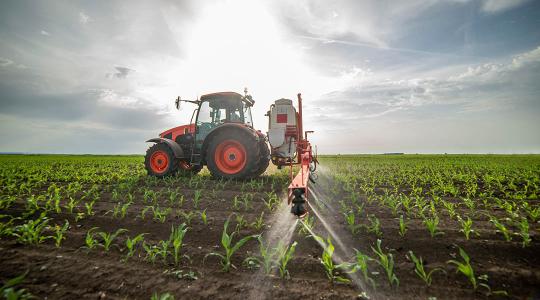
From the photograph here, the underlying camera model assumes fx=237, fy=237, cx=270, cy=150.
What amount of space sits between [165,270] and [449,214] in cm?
473

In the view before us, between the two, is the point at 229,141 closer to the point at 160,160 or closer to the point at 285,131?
the point at 285,131

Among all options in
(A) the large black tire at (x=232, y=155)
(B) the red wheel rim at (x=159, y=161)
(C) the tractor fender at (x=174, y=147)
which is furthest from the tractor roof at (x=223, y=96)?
(B) the red wheel rim at (x=159, y=161)

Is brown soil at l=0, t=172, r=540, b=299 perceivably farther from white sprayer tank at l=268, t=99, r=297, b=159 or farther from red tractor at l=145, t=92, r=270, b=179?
white sprayer tank at l=268, t=99, r=297, b=159

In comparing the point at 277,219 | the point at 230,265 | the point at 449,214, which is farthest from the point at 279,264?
the point at 449,214

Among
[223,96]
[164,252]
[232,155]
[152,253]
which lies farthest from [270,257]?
[223,96]

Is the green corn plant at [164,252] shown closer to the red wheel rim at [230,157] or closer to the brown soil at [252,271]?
the brown soil at [252,271]

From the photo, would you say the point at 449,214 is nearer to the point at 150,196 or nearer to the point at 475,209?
the point at 475,209

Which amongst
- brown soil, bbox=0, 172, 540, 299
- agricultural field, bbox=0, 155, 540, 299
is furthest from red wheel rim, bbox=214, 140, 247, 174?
brown soil, bbox=0, 172, 540, 299

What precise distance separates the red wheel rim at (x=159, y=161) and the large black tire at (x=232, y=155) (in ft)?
5.96

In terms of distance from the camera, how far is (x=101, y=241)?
10.7 feet

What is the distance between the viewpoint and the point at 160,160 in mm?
8102

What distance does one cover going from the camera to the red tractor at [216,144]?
6961mm

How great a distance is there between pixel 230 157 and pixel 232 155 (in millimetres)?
90

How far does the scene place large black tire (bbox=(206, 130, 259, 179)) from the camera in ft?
22.3
